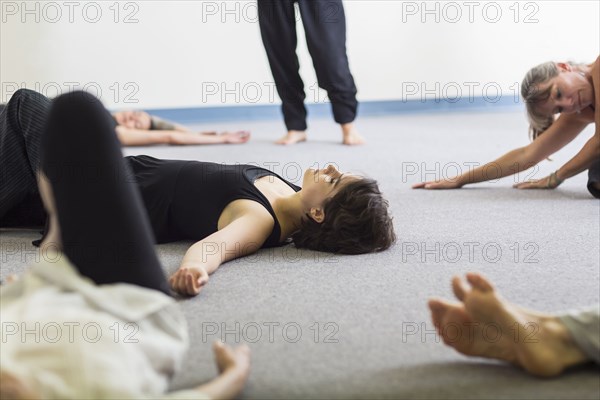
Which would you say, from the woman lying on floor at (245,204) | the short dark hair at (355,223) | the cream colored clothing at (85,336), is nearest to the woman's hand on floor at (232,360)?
the cream colored clothing at (85,336)

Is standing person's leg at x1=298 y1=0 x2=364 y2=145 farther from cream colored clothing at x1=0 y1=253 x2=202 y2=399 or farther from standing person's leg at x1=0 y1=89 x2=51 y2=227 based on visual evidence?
cream colored clothing at x1=0 y1=253 x2=202 y2=399

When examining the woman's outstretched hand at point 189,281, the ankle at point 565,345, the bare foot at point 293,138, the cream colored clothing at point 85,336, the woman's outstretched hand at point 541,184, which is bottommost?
the bare foot at point 293,138

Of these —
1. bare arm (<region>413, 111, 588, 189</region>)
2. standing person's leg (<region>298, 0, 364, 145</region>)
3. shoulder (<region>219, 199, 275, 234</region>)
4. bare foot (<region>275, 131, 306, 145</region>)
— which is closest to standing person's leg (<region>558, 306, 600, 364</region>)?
shoulder (<region>219, 199, 275, 234</region>)

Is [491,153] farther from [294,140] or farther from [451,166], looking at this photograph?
[294,140]

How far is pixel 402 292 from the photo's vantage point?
1.34 m

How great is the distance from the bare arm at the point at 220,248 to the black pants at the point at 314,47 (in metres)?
1.70

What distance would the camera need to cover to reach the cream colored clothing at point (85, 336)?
2.53ft

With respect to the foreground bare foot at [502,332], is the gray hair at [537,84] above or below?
above

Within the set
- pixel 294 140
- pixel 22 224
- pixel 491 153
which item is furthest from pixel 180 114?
pixel 22 224

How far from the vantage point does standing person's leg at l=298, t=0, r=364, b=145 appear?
315 cm

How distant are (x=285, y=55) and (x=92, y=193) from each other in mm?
2482

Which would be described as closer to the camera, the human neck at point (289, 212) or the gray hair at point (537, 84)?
the human neck at point (289, 212)

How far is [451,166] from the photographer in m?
2.74

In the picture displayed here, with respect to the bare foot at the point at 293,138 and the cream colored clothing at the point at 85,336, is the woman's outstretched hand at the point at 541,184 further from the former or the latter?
the cream colored clothing at the point at 85,336
